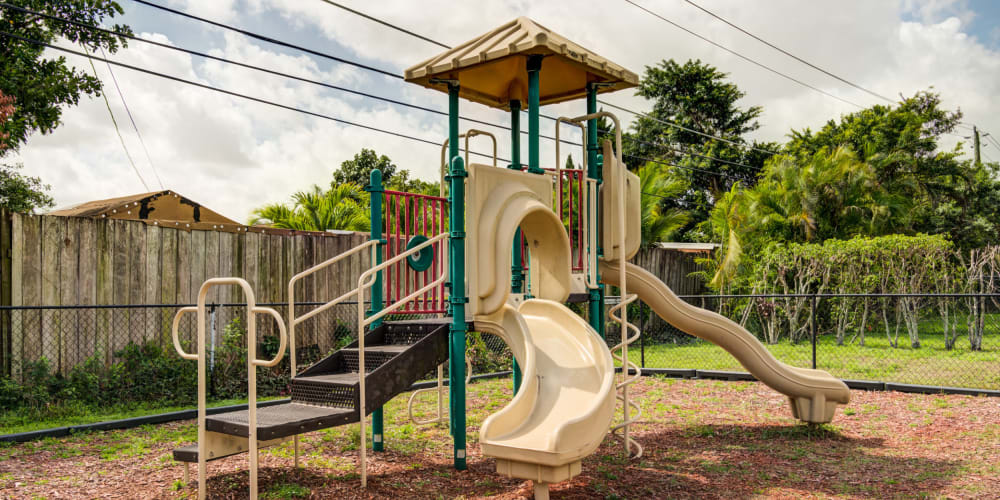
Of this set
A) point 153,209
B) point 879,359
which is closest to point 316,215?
point 153,209

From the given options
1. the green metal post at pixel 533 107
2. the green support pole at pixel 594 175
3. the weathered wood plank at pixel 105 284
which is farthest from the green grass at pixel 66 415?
the green metal post at pixel 533 107

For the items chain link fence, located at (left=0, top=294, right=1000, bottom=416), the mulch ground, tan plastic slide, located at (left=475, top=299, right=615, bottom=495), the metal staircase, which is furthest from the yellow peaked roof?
chain link fence, located at (left=0, top=294, right=1000, bottom=416)

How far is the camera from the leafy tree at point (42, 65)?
9.98 m

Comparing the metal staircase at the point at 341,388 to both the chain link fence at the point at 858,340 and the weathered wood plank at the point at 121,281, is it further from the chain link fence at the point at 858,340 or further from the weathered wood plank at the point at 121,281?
the chain link fence at the point at 858,340

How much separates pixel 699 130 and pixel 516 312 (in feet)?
87.5

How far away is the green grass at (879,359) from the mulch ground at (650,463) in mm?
2197

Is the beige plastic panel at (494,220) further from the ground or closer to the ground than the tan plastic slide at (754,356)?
further from the ground

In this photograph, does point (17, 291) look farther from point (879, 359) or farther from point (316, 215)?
point (879, 359)

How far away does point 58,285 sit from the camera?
311 inches

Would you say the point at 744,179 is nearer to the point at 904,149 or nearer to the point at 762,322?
the point at 904,149

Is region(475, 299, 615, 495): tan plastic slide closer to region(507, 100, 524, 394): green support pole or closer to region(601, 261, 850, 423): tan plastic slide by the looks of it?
region(507, 100, 524, 394): green support pole

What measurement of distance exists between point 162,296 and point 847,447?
7.93 meters

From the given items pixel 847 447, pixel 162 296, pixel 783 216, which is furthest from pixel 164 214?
pixel 783 216

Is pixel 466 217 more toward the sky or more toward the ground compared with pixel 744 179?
more toward the ground
